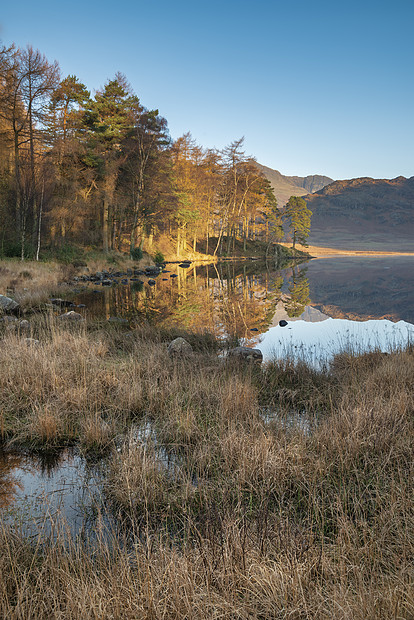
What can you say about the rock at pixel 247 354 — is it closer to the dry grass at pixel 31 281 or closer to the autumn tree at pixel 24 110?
the dry grass at pixel 31 281

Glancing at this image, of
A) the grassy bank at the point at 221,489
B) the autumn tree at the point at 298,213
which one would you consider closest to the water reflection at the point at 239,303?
the grassy bank at the point at 221,489

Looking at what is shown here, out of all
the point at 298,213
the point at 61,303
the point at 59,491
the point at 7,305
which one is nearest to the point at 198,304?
the point at 61,303

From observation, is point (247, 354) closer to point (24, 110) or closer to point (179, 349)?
point (179, 349)

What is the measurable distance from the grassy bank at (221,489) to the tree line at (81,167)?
15926mm

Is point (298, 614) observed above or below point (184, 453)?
above

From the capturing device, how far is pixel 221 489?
3092 mm

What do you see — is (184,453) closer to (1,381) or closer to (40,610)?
(40,610)

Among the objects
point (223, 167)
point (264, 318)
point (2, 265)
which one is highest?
point (223, 167)

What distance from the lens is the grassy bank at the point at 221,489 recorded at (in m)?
1.92

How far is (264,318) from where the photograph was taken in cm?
1320

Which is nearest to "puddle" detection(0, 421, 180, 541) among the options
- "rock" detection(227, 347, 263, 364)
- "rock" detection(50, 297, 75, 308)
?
"rock" detection(227, 347, 263, 364)

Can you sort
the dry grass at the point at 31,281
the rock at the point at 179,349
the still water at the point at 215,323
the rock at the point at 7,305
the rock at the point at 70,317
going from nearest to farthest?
the still water at the point at 215,323, the rock at the point at 179,349, the rock at the point at 70,317, the rock at the point at 7,305, the dry grass at the point at 31,281

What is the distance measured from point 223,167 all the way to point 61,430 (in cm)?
3951

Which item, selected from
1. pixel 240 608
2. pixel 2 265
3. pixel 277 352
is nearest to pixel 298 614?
pixel 240 608
